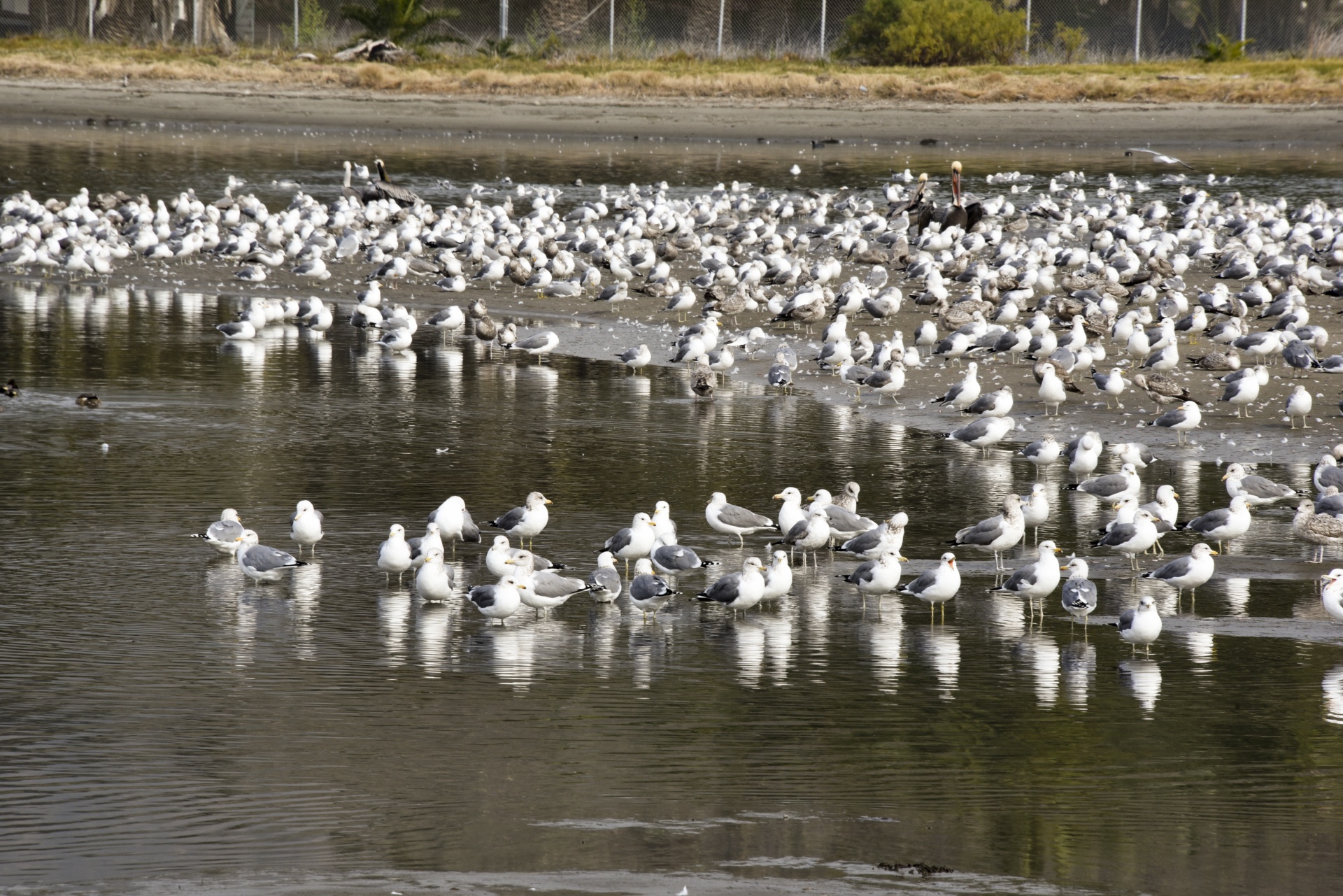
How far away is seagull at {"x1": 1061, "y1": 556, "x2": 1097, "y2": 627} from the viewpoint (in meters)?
10.6

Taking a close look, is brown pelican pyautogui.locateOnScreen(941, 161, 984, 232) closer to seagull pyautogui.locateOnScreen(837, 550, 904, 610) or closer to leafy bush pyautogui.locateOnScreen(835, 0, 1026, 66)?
seagull pyautogui.locateOnScreen(837, 550, 904, 610)

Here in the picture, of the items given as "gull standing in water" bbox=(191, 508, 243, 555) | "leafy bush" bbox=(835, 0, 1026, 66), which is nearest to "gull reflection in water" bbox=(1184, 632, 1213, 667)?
"gull standing in water" bbox=(191, 508, 243, 555)

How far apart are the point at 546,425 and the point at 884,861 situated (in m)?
10.2

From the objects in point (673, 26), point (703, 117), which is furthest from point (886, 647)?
point (673, 26)

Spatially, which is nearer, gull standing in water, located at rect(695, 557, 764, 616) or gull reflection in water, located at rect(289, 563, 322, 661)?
gull reflection in water, located at rect(289, 563, 322, 661)

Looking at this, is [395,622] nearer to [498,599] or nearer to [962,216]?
[498,599]

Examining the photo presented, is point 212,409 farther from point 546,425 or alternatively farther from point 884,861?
point 884,861

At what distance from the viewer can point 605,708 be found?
910 cm

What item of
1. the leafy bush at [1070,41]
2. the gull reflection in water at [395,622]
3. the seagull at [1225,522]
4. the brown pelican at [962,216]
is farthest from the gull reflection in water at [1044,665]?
the leafy bush at [1070,41]

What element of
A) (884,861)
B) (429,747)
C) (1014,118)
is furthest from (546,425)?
(1014,118)

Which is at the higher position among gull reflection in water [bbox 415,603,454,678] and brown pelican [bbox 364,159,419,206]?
brown pelican [bbox 364,159,419,206]

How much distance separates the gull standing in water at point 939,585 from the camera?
10898 mm

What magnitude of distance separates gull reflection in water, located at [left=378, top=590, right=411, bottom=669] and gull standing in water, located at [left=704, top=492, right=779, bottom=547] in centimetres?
249

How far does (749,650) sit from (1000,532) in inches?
107
